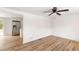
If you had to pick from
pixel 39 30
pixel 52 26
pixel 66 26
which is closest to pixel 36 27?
pixel 39 30

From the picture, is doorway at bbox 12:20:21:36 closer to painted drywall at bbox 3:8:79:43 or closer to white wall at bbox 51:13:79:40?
painted drywall at bbox 3:8:79:43

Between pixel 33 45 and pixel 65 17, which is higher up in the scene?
pixel 65 17

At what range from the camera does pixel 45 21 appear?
1.00m

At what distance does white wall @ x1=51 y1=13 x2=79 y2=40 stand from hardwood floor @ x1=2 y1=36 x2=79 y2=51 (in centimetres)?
6

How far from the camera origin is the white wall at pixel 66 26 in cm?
99

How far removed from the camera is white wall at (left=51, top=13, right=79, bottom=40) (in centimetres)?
99

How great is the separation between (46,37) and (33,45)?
6.7 inches

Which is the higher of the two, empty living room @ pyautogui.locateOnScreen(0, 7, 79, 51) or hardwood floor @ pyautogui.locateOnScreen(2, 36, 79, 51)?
empty living room @ pyautogui.locateOnScreen(0, 7, 79, 51)

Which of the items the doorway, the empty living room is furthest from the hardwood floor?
the doorway

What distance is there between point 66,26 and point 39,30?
291mm

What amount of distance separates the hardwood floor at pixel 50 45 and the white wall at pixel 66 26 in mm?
58

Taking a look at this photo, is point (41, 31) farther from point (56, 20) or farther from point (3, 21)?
point (3, 21)
